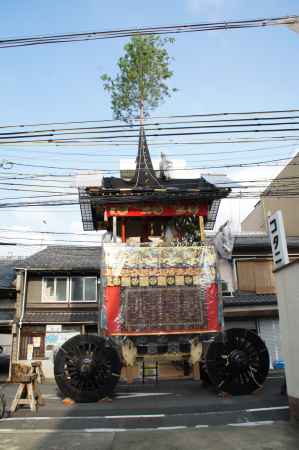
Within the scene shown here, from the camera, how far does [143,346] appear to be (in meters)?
13.6

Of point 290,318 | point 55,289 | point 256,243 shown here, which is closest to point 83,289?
point 55,289

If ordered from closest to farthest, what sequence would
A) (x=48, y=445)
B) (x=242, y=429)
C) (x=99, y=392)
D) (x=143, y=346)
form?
(x=48, y=445) < (x=242, y=429) < (x=99, y=392) < (x=143, y=346)

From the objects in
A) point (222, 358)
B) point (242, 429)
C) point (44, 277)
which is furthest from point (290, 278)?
point (44, 277)

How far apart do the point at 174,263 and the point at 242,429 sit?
22.1ft

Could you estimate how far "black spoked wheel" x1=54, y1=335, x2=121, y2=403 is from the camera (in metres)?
12.4

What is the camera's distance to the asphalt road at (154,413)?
9211 millimetres

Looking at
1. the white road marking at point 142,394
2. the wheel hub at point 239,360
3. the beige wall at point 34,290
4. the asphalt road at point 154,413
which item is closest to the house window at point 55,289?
the beige wall at point 34,290

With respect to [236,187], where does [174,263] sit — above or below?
below

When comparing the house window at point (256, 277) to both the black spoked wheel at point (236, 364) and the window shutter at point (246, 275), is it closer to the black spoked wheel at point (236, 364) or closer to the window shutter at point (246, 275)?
the window shutter at point (246, 275)

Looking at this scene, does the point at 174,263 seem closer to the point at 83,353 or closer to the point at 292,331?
the point at 83,353

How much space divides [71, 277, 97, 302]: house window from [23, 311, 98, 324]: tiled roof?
3.12 feet

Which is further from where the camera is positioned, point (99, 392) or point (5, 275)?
point (5, 275)

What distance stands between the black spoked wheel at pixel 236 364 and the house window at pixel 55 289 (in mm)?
15060

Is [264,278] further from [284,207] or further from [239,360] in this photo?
[239,360]
